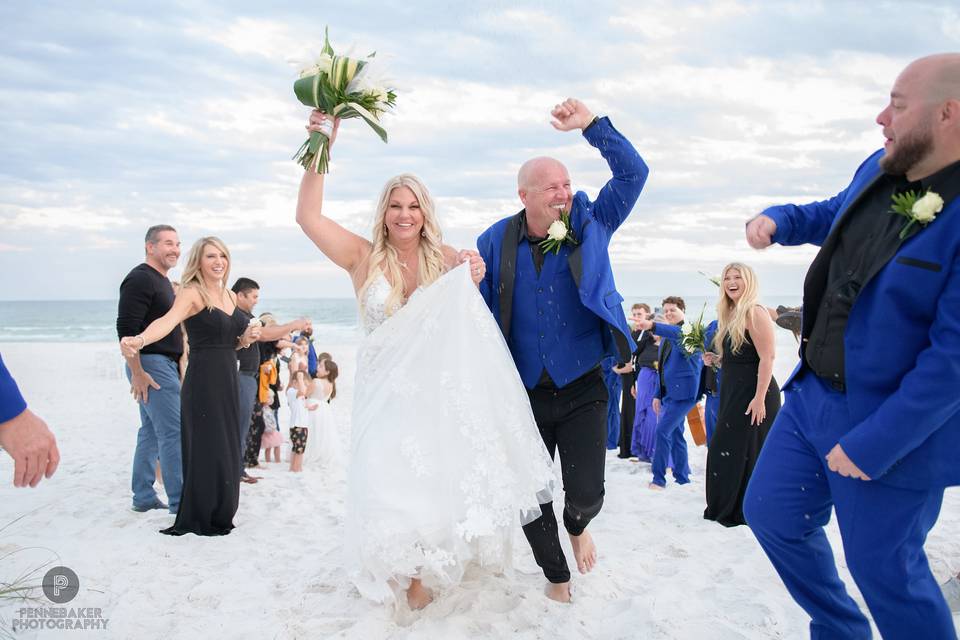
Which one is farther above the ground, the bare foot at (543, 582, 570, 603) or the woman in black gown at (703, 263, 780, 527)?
the woman in black gown at (703, 263, 780, 527)

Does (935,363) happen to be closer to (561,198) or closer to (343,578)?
(561,198)

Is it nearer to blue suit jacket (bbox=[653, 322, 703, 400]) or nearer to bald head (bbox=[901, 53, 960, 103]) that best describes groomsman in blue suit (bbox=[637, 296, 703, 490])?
blue suit jacket (bbox=[653, 322, 703, 400])

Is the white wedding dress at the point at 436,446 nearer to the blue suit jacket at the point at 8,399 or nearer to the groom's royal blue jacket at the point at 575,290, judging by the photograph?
the groom's royal blue jacket at the point at 575,290

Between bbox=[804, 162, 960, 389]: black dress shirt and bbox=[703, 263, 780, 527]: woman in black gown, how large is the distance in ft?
11.1

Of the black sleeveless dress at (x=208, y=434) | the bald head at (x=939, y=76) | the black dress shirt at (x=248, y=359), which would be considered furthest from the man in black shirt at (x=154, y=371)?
the bald head at (x=939, y=76)

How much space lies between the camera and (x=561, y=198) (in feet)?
14.1

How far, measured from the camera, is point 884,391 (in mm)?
2561

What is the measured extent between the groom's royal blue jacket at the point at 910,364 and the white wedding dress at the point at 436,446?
5.95 feet

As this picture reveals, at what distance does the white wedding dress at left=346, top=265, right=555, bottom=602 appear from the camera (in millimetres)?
3607

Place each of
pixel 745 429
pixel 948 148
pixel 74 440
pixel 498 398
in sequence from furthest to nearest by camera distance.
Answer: pixel 74 440, pixel 745 429, pixel 498 398, pixel 948 148

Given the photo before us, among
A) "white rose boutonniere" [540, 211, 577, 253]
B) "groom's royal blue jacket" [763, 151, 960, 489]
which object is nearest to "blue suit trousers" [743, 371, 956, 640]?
"groom's royal blue jacket" [763, 151, 960, 489]

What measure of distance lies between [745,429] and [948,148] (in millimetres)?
4122

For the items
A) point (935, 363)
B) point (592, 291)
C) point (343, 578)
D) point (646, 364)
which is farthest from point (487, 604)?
point (646, 364)

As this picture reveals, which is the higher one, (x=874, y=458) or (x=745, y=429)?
(x=874, y=458)
